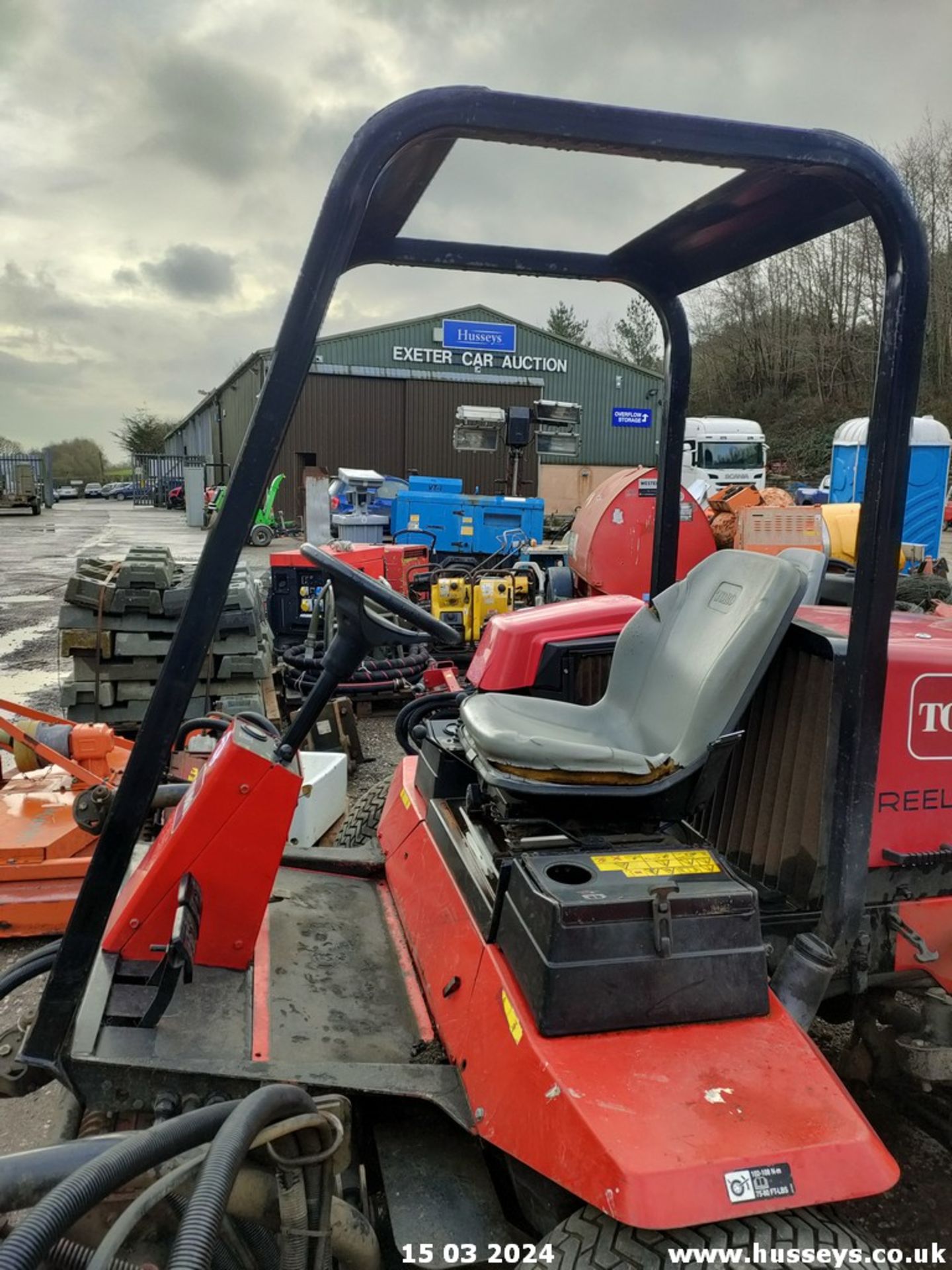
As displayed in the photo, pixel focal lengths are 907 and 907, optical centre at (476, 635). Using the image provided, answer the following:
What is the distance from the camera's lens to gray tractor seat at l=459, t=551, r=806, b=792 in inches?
83.1

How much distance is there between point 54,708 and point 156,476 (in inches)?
1491

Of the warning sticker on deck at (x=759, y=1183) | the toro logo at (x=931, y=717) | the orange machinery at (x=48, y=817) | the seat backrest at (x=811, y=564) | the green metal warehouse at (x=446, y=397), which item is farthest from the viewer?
the green metal warehouse at (x=446, y=397)

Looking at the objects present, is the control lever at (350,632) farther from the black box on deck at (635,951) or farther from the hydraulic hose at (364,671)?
the hydraulic hose at (364,671)

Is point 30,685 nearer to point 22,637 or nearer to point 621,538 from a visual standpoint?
point 22,637

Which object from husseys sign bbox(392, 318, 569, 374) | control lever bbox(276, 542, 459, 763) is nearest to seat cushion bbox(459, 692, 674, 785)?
control lever bbox(276, 542, 459, 763)

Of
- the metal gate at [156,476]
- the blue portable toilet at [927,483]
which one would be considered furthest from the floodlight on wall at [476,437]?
the metal gate at [156,476]

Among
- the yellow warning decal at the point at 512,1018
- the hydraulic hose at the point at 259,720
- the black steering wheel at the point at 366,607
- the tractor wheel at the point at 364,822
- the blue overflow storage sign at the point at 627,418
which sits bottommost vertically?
the tractor wheel at the point at 364,822

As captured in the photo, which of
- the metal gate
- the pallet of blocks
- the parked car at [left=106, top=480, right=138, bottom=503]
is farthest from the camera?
the parked car at [left=106, top=480, right=138, bottom=503]

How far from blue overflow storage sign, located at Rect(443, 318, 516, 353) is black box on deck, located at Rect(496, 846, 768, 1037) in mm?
24969

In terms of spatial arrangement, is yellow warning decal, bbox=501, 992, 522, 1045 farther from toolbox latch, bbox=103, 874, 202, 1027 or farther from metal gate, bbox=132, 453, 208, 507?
metal gate, bbox=132, 453, 208, 507

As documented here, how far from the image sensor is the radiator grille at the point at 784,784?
2096mm

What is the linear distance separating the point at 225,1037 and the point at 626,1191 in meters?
0.97

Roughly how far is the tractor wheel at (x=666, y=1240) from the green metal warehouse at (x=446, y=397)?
919 inches

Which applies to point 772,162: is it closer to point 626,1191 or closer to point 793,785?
point 793,785
